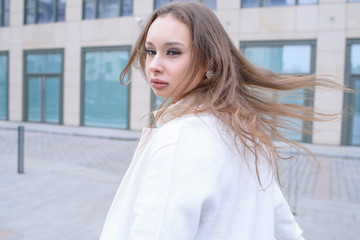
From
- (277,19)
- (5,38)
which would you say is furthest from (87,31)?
(277,19)

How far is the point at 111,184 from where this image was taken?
639 centimetres

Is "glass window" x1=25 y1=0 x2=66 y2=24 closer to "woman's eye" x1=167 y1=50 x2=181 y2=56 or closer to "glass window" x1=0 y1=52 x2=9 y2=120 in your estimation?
"glass window" x1=0 y1=52 x2=9 y2=120

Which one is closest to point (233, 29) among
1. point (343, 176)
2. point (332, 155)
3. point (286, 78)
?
point (332, 155)

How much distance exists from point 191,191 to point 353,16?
45.0ft

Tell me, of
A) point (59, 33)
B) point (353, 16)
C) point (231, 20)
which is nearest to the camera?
point (353, 16)

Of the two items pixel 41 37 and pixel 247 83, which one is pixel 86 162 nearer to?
pixel 247 83

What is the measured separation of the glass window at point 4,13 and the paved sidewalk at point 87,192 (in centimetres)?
1083

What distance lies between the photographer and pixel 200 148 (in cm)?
94

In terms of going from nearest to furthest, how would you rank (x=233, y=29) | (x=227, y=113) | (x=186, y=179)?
(x=186, y=179)
(x=227, y=113)
(x=233, y=29)

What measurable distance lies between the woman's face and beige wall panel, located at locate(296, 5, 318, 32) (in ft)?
43.2

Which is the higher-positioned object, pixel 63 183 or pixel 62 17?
pixel 62 17

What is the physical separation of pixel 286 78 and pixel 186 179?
788 millimetres

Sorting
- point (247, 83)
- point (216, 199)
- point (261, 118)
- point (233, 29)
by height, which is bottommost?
point (216, 199)

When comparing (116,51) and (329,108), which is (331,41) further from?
(116,51)
